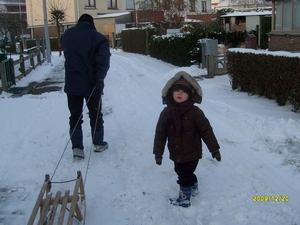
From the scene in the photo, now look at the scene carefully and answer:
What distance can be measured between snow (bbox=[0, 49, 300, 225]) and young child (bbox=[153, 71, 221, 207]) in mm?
411

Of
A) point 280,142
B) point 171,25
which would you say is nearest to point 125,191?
point 280,142

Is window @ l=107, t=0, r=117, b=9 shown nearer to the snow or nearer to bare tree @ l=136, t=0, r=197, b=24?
bare tree @ l=136, t=0, r=197, b=24

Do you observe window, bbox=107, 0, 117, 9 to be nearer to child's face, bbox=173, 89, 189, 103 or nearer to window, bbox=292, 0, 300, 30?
window, bbox=292, 0, 300, 30

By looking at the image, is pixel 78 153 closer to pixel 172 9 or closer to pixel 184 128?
pixel 184 128

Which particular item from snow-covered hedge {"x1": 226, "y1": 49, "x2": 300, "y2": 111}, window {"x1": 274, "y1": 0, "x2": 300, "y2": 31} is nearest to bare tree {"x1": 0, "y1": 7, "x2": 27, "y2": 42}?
window {"x1": 274, "y1": 0, "x2": 300, "y2": 31}

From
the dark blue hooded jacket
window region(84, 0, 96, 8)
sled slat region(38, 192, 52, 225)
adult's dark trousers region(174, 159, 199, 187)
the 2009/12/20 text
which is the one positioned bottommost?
the 2009/12/20 text

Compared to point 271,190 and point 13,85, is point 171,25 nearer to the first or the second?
point 13,85

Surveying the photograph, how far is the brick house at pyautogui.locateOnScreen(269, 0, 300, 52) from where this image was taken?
51.3 ft

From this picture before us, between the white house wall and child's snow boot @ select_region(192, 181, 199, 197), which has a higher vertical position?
the white house wall

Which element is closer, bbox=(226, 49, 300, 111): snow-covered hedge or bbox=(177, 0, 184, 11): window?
bbox=(226, 49, 300, 111): snow-covered hedge

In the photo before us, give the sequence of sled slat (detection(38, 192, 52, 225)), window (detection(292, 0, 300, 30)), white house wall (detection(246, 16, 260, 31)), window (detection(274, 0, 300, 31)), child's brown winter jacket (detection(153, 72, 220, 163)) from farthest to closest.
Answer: white house wall (detection(246, 16, 260, 31)), window (detection(274, 0, 300, 31)), window (detection(292, 0, 300, 30)), child's brown winter jacket (detection(153, 72, 220, 163)), sled slat (detection(38, 192, 52, 225))

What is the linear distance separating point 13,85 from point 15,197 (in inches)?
338

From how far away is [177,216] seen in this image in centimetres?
354

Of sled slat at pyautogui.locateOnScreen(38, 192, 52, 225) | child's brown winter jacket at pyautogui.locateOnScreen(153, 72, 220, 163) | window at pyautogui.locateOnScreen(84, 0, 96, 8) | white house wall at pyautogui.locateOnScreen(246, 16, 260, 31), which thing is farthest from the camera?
window at pyautogui.locateOnScreen(84, 0, 96, 8)
